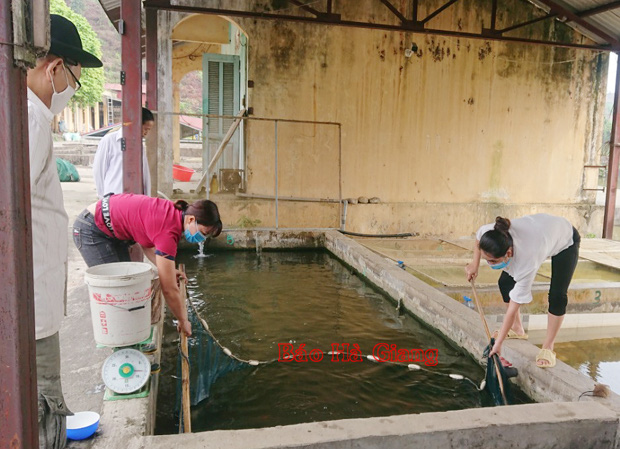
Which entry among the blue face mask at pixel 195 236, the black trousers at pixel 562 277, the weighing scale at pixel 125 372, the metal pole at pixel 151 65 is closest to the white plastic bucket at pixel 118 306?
the weighing scale at pixel 125 372

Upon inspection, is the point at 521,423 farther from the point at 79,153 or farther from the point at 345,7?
the point at 79,153

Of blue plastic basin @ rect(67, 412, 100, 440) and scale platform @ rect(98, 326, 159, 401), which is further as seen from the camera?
scale platform @ rect(98, 326, 159, 401)

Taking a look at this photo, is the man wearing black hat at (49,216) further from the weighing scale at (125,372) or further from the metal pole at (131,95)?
the metal pole at (131,95)

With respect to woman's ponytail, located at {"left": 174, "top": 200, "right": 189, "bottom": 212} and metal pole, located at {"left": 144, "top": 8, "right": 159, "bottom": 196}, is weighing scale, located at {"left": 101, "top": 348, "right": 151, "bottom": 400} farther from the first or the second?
metal pole, located at {"left": 144, "top": 8, "right": 159, "bottom": 196}

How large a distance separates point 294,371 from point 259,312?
1489 millimetres

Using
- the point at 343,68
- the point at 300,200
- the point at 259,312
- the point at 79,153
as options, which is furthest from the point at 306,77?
the point at 79,153

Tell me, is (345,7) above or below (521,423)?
above

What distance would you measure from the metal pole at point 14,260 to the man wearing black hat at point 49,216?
29 centimetres

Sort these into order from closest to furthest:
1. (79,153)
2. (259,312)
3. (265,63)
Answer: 1. (259,312)
2. (265,63)
3. (79,153)

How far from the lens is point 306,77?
9.49 meters

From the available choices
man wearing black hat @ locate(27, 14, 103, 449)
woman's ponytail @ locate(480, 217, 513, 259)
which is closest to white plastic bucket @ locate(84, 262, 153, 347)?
man wearing black hat @ locate(27, 14, 103, 449)

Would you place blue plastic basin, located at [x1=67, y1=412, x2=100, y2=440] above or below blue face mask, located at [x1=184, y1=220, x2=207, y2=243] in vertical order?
below

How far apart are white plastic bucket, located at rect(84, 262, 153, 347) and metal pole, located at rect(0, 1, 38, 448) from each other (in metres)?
1.14

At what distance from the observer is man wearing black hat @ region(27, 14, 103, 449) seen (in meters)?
1.68
